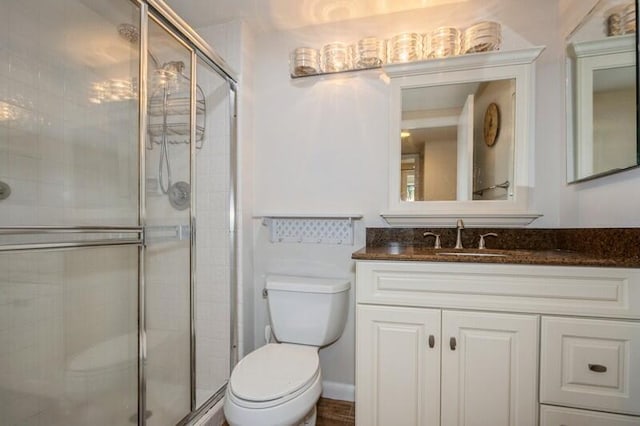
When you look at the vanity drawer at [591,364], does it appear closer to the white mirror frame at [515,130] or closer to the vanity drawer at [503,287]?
the vanity drawer at [503,287]

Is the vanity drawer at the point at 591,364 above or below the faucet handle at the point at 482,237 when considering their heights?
below

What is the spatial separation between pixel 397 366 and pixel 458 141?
1.17 metres

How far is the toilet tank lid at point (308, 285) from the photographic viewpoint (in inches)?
61.5

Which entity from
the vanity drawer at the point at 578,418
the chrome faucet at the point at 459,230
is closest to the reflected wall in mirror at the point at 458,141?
the chrome faucet at the point at 459,230

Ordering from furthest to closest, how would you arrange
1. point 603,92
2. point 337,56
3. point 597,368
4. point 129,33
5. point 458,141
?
point 337,56, point 458,141, point 129,33, point 603,92, point 597,368

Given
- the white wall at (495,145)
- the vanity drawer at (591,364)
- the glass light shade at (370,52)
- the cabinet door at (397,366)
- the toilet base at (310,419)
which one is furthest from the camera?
the glass light shade at (370,52)

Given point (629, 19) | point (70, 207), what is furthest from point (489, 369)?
point (70, 207)

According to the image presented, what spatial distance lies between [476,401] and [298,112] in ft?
5.58

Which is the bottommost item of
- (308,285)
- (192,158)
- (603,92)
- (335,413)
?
(335,413)

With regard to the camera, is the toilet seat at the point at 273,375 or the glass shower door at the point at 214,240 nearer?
the toilet seat at the point at 273,375

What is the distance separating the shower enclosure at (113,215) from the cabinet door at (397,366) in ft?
2.78

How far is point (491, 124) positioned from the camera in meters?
1.58

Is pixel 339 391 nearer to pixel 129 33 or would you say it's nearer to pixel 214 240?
pixel 214 240

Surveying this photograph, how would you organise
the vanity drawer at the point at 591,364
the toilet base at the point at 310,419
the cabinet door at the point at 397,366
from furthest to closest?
the toilet base at the point at 310,419
the cabinet door at the point at 397,366
the vanity drawer at the point at 591,364
